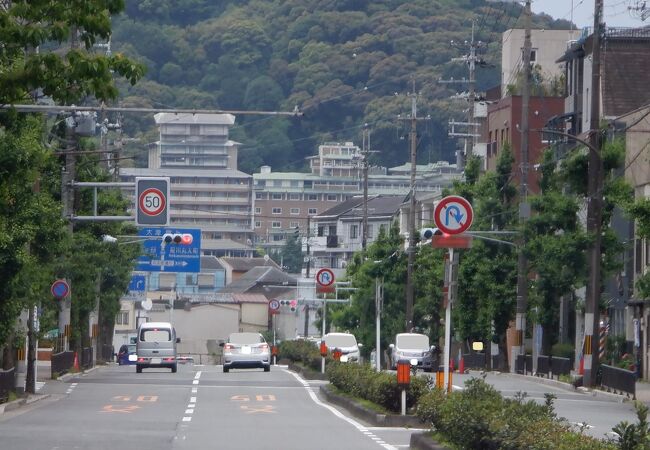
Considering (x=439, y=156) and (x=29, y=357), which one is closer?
(x=29, y=357)

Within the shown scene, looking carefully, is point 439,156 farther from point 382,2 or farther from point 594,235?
point 594,235

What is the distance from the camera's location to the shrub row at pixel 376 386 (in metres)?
23.1

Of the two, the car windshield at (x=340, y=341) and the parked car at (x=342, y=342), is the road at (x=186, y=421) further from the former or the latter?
the car windshield at (x=340, y=341)

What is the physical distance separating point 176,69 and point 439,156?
33.5 metres

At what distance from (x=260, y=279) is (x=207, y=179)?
51.2 metres

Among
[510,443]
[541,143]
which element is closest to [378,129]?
[541,143]

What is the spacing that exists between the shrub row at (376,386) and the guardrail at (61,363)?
41.7 ft

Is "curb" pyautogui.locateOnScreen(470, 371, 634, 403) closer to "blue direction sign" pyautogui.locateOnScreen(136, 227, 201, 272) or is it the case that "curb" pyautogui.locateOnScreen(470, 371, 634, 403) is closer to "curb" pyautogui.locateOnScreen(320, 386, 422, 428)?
"curb" pyautogui.locateOnScreen(320, 386, 422, 428)

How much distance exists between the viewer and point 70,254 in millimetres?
42406

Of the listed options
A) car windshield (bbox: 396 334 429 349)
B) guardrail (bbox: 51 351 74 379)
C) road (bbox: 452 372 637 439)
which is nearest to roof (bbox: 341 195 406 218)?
car windshield (bbox: 396 334 429 349)

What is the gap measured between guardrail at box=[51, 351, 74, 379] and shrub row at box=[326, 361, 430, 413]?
500 inches

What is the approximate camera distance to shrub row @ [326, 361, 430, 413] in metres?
23.1

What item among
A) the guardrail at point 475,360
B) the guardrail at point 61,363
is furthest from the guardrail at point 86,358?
the guardrail at point 475,360

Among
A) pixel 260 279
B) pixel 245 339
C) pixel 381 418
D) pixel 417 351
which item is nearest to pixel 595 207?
pixel 417 351
